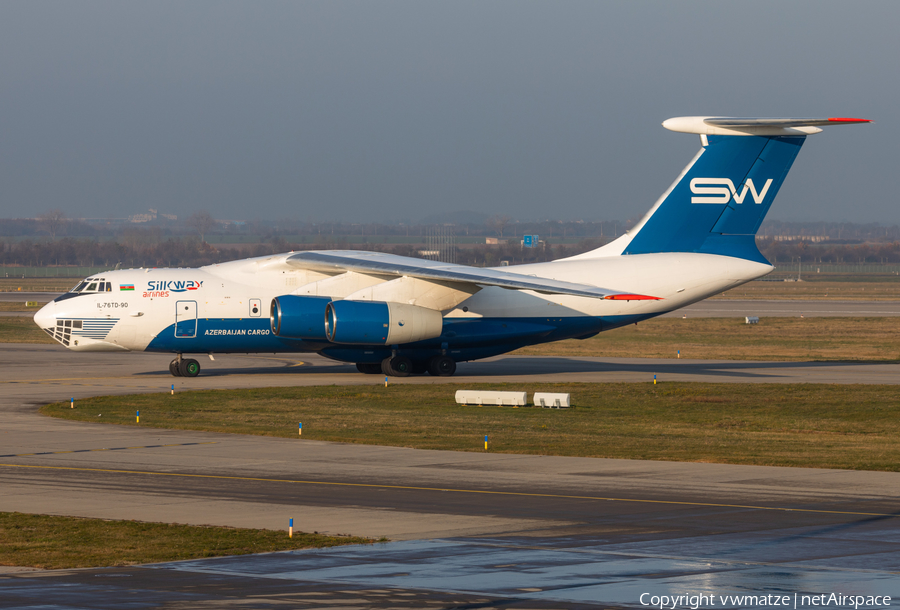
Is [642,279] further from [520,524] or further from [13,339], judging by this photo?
[13,339]

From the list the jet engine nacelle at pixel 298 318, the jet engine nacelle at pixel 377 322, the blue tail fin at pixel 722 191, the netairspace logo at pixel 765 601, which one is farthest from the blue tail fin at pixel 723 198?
the netairspace logo at pixel 765 601

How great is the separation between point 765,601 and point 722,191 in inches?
1103

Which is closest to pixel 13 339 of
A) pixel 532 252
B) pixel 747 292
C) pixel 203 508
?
pixel 203 508

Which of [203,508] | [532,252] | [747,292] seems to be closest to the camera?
[203,508]

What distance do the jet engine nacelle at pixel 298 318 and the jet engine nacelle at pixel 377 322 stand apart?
0.33 metres

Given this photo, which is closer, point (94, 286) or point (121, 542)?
point (121, 542)

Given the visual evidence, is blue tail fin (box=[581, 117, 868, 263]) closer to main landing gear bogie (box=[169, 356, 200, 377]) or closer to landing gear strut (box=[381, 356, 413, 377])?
landing gear strut (box=[381, 356, 413, 377])

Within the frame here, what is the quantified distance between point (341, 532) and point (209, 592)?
3.42m

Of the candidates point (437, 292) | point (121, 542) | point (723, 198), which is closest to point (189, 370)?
point (437, 292)

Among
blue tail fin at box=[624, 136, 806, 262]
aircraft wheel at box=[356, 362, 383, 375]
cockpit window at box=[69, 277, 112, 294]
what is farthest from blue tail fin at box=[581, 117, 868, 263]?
cockpit window at box=[69, 277, 112, 294]

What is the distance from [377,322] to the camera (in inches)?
1331

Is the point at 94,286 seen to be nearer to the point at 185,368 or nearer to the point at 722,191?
the point at 185,368

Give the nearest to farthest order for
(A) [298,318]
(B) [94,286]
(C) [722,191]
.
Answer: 1. (A) [298,318]
2. (B) [94,286]
3. (C) [722,191]

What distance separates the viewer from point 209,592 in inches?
416
